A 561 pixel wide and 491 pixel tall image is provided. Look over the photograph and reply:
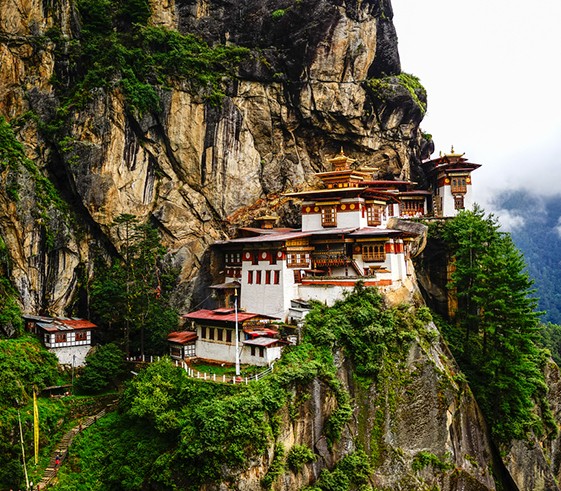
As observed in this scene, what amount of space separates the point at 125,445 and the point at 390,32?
145 ft

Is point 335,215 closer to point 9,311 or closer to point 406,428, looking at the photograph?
point 406,428

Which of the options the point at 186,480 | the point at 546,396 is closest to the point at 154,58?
the point at 186,480

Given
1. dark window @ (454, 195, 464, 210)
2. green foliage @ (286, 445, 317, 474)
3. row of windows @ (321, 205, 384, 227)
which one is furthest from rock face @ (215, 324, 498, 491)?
dark window @ (454, 195, 464, 210)

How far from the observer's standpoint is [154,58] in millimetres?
42406

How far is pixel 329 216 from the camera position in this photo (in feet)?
140

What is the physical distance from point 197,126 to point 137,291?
14294 mm

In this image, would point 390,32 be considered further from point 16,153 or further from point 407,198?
point 16,153

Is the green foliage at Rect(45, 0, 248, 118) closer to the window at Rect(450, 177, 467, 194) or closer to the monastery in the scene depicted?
the monastery

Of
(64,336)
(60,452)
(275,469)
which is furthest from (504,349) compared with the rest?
(64,336)

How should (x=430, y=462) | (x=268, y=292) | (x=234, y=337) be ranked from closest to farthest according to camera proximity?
(x=430, y=462), (x=234, y=337), (x=268, y=292)

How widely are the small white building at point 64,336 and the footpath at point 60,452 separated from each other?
5333mm

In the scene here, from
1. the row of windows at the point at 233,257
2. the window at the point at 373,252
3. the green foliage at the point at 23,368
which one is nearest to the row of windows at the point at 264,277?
the row of windows at the point at 233,257

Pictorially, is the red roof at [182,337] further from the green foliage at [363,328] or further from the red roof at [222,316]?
the green foliage at [363,328]

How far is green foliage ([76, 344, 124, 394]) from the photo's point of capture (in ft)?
104
